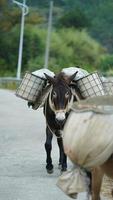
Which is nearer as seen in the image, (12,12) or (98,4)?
(12,12)

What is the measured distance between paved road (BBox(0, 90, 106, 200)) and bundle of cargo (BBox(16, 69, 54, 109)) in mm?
1173

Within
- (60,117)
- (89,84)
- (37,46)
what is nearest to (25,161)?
(89,84)

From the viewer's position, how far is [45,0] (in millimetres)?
132000

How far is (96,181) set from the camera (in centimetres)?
765

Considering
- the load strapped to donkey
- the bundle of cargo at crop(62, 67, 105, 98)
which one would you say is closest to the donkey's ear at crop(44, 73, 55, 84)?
the bundle of cargo at crop(62, 67, 105, 98)

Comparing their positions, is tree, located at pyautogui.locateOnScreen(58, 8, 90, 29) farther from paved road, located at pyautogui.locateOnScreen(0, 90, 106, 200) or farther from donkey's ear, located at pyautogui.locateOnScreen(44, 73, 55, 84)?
donkey's ear, located at pyautogui.locateOnScreen(44, 73, 55, 84)

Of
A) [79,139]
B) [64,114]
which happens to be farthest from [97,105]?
[64,114]

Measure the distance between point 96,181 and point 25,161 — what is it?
6.86 metres

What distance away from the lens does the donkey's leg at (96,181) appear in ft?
24.2

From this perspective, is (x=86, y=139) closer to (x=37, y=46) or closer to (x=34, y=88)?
(x=34, y=88)

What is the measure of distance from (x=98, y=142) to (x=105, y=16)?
114187 mm

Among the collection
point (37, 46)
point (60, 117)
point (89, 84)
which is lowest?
point (37, 46)

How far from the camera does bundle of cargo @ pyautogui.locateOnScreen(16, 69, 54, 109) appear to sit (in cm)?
1259

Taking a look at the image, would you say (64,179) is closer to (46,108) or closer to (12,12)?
(46,108)
